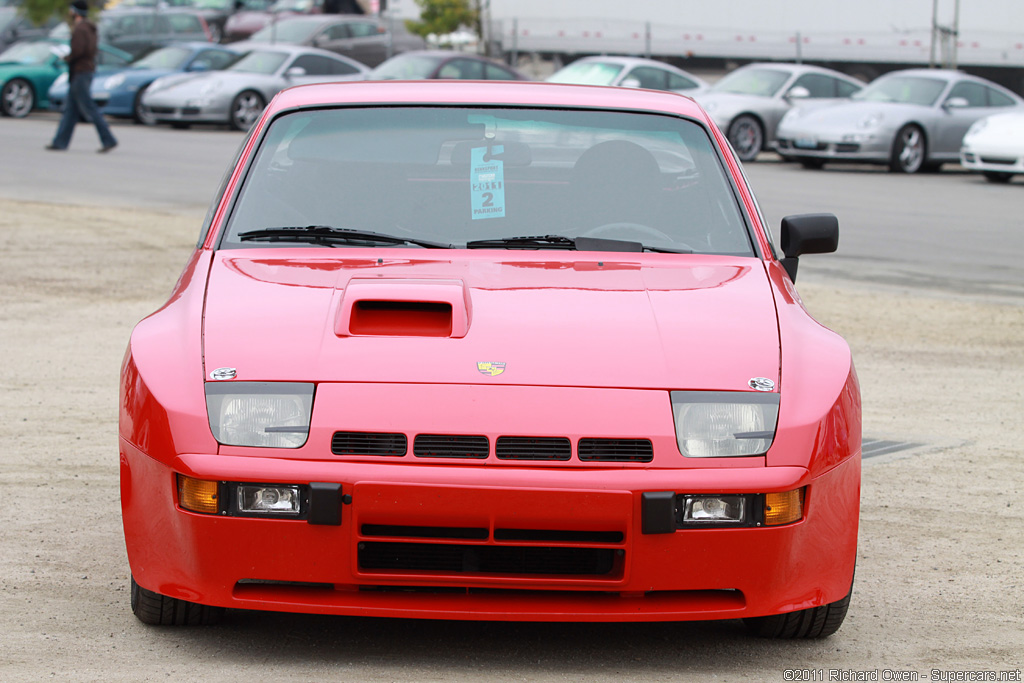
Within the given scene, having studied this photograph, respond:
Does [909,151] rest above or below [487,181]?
below

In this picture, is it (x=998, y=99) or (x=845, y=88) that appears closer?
(x=998, y=99)

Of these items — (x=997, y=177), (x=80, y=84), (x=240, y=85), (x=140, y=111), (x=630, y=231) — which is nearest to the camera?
(x=630, y=231)

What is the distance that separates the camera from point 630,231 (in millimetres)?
4336

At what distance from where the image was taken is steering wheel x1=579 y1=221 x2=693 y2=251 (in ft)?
14.1

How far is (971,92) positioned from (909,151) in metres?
1.49

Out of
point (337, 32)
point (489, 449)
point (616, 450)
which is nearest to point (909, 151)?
point (337, 32)

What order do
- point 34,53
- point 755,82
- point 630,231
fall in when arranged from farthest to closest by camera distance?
point 34,53 < point 755,82 < point 630,231

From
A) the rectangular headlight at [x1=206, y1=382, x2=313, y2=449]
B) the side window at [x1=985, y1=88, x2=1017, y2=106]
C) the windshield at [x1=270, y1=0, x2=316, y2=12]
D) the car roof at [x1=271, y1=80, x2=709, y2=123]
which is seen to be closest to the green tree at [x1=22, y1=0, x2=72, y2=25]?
the windshield at [x1=270, y1=0, x2=316, y2=12]

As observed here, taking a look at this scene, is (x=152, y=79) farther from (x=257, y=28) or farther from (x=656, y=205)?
(x=656, y=205)

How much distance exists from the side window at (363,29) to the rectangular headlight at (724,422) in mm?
29311

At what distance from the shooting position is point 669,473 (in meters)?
3.22

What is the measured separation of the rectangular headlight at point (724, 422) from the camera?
10.8 feet

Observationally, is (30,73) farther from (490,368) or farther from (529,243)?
(490,368)

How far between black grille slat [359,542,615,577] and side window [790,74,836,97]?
63.5 feet
